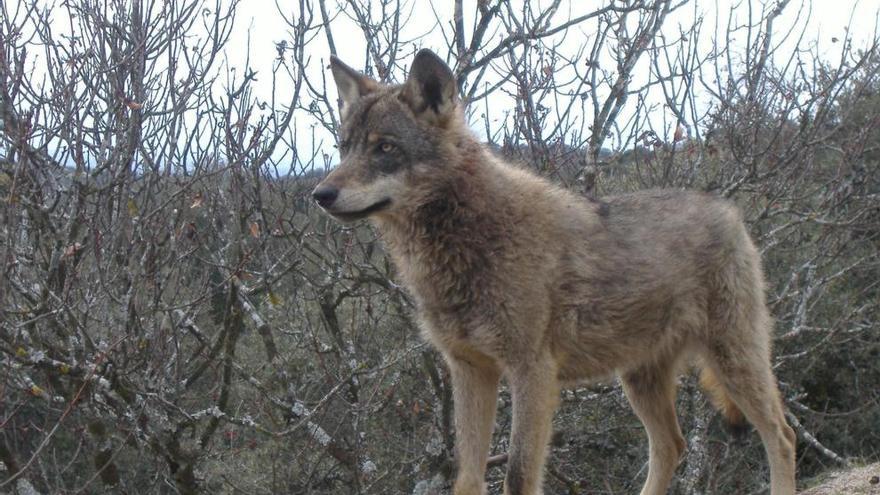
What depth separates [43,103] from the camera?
632cm

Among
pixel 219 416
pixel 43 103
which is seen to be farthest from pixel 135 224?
pixel 219 416

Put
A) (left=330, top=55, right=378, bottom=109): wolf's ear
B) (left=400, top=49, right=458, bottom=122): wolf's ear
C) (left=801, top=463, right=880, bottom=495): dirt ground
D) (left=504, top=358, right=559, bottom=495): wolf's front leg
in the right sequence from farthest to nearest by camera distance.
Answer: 1. (left=801, top=463, right=880, bottom=495): dirt ground
2. (left=330, top=55, right=378, bottom=109): wolf's ear
3. (left=400, top=49, right=458, bottom=122): wolf's ear
4. (left=504, top=358, right=559, bottom=495): wolf's front leg

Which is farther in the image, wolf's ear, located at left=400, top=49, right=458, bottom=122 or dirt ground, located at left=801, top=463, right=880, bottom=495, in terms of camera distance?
dirt ground, located at left=801, top=463, right=880, bottom=495

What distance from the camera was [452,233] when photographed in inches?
195

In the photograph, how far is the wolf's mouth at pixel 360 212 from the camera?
461 cm

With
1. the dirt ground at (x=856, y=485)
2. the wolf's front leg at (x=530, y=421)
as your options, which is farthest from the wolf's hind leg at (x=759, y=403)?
the wolf's front leg at (x=530, y=421)

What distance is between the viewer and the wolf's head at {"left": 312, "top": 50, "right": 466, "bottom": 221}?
471 cm

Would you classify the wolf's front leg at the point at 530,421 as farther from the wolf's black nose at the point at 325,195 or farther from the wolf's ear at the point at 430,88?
the wolf's ear at the point at 430,88

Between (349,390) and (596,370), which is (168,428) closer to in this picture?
(349,390)

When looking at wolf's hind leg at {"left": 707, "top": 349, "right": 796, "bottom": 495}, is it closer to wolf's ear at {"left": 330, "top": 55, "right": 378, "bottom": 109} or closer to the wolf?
the wolf

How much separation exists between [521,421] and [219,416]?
120 inches

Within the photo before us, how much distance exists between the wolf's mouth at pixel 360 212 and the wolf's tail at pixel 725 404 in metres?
2.24

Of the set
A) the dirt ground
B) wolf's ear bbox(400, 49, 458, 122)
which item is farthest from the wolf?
the dirt ground

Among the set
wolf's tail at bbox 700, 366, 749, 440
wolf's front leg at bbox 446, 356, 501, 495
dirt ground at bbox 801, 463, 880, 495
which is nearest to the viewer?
wolf's front leg at bbox 446, 356, 501, 495
